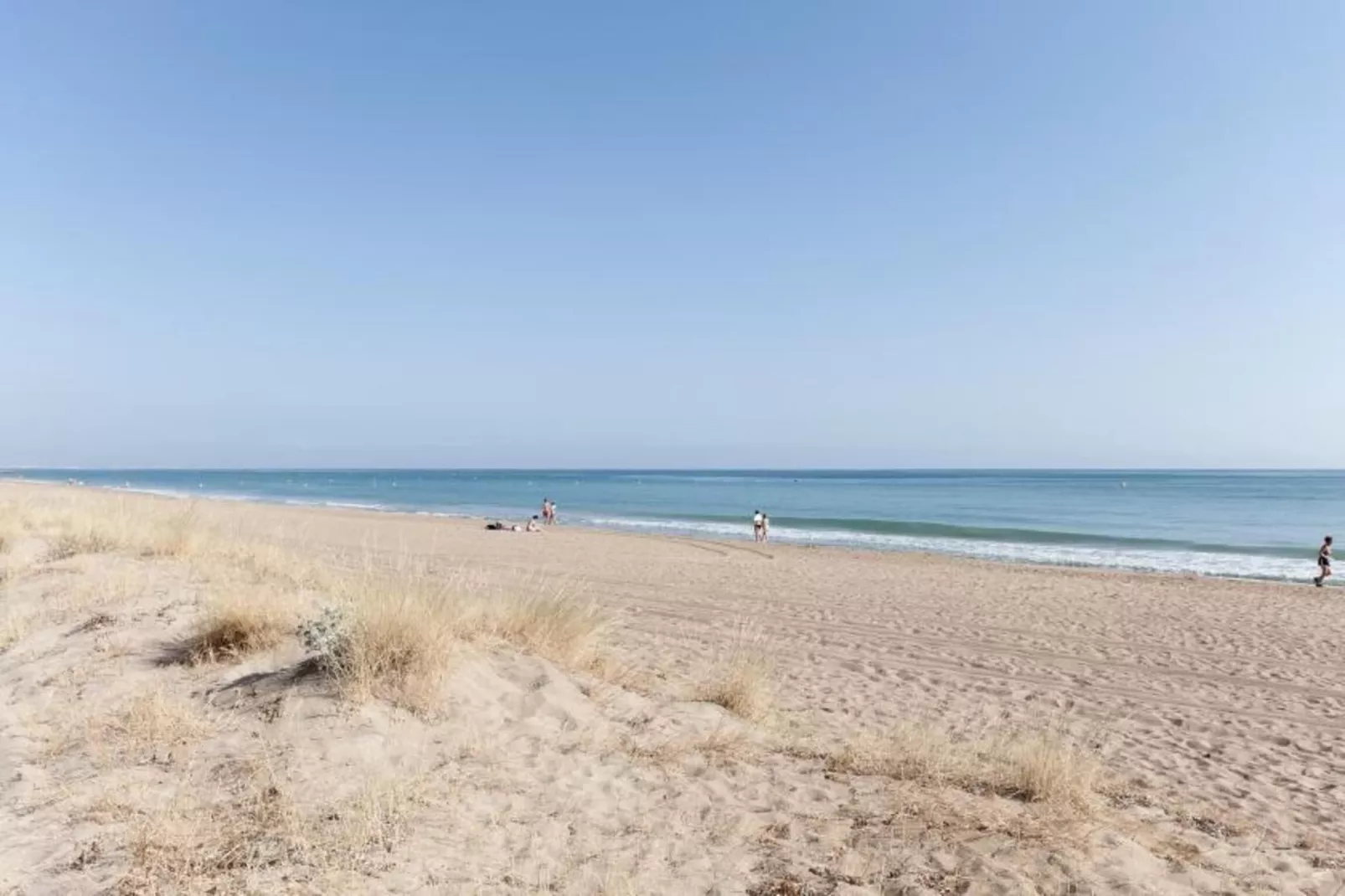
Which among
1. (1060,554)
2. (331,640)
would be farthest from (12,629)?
(1060,554)

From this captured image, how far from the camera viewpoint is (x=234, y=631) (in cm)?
643

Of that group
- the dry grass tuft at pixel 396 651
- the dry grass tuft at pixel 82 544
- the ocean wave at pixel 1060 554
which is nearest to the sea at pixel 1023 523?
the ocean wave at pixel 1060 554

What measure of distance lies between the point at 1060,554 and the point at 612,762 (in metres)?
26.2

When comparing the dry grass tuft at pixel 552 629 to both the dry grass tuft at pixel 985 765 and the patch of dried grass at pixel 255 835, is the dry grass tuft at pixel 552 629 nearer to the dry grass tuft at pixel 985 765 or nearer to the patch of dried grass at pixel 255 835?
the dry grass tuft at pixel 985 765

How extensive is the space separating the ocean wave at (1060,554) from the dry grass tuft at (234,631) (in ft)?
75.3

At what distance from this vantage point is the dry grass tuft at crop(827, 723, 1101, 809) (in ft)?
15.6

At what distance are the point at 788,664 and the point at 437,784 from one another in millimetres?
6418

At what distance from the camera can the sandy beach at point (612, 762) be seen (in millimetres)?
3660

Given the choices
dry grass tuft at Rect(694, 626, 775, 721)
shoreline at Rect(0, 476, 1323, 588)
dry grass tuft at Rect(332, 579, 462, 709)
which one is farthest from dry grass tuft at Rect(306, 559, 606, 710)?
shoreline at Rect(0, 476, 1323, 588)

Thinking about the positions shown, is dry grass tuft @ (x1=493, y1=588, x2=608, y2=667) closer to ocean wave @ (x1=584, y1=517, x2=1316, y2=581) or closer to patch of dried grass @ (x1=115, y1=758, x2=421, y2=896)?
patch of dried grass @ (x1=115, y1=758, x2=421, y2=896)

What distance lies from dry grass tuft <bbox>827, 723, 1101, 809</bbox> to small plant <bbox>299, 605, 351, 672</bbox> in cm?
346

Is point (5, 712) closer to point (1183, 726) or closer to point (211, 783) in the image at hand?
point (211, 783)

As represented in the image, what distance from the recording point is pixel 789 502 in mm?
59656

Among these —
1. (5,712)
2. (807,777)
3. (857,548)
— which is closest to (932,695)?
(807,777)
